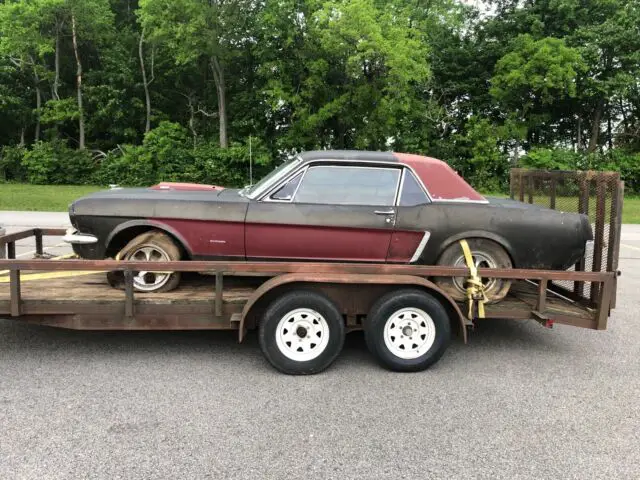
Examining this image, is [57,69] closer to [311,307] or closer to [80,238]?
[80,238]

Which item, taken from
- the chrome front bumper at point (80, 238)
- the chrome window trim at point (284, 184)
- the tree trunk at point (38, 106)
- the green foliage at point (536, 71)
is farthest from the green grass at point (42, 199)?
the chrome window trim at point (284, 184)

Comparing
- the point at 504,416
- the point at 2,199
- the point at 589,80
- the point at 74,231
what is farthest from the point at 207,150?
the point at 504,416

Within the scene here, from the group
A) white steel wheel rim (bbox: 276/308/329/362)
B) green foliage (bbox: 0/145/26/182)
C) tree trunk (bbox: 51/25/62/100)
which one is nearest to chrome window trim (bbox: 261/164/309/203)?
white steel wheel rim (bbox: 276/308/329/362)

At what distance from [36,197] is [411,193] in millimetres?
21353

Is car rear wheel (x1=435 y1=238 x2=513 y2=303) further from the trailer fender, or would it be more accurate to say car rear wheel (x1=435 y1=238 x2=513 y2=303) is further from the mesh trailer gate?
the mesh trailer gate

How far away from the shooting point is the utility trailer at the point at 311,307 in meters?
4.16

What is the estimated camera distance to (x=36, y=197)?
22.1 meters

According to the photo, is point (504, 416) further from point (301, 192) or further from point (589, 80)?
point (589, 80)

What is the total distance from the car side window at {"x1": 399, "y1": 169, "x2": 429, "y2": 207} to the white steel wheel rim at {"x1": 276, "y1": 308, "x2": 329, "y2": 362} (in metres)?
1.36

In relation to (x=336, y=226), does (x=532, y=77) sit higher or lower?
higher

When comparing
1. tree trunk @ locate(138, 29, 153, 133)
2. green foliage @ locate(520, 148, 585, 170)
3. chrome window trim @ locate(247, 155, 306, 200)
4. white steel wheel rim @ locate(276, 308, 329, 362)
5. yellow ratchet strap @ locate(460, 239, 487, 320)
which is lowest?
white steel wheel rim @ locate(276, 308, 329, 362)

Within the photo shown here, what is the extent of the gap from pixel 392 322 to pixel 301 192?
143 cm

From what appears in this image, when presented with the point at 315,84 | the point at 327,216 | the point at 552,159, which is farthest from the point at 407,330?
the point at 552,159

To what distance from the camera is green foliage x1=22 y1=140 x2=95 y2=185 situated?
100ft
